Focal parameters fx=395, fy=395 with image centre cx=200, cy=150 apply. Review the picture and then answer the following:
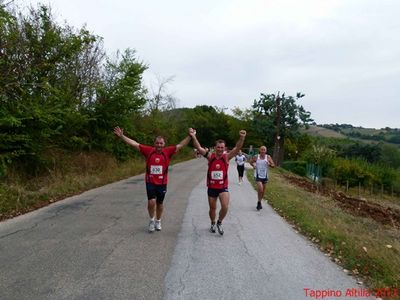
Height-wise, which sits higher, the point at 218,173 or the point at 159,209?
the point at 218,173

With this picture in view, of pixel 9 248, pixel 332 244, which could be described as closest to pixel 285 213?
pixel 332 244

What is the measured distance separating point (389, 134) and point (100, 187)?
135m

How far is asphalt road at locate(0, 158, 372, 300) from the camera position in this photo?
4609mm

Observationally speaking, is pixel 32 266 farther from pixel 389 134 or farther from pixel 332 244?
pixel 389 134

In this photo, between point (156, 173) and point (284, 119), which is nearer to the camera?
point (156, 173)

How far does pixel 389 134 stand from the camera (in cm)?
13200

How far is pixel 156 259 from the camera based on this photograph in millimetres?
5770

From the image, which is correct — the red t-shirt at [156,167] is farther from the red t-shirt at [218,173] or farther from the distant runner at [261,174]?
the distant runner at [261,174]

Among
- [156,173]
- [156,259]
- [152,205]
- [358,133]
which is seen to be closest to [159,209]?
[152,205]

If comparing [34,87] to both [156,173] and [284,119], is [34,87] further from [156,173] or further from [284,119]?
[284,119]

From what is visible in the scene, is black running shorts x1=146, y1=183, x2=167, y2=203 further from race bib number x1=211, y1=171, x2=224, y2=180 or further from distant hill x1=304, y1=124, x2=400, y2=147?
distant hill x1=304, y1=124, x2=400, y2=147

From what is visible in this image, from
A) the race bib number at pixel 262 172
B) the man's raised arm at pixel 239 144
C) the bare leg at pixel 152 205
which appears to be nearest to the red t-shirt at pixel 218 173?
the man's raised arm at pixel 239 144

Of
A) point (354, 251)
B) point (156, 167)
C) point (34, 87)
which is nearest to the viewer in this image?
point (354, 251)

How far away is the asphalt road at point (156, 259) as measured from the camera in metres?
4.61
